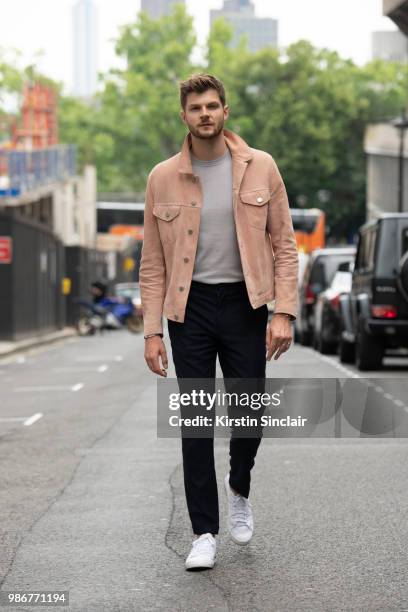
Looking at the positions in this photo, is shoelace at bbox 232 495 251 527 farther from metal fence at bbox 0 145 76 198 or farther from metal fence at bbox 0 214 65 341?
metal fence at bbox 0 145 76 198

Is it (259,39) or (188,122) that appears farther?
(259,39)

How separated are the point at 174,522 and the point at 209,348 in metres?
1.57

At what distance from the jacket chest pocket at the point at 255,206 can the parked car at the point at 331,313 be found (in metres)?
18.7

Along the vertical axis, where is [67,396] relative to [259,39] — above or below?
below

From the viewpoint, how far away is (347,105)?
89.2 metres

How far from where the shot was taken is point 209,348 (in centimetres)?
653

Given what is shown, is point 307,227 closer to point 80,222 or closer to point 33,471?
point 80,222

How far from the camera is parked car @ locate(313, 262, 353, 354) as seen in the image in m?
25.7

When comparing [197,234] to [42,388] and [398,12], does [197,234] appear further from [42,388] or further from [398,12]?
[42,388]

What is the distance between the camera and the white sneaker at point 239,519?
269 inches

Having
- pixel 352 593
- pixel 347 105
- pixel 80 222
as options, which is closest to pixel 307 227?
pixel 80 222

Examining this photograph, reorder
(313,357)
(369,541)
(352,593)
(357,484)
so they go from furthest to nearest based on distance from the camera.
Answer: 1. (313,357)
2. (357,484)
3. (369,541)
4. (352,593)

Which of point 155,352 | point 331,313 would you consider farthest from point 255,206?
point 331,313

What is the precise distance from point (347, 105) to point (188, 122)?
83801 mm
